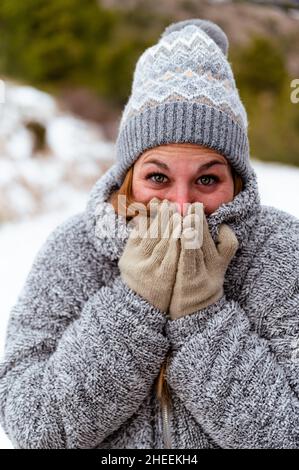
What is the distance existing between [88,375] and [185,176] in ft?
1.73

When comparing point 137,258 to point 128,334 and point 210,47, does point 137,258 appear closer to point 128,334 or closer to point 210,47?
point 128,334

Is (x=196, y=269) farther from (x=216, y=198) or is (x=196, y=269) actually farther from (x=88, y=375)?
(x=88, y=375)

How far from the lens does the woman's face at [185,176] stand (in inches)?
54.3

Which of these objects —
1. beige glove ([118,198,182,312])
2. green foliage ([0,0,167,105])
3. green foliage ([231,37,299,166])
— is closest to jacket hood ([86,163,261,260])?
beige glove ([118,198,182,312])

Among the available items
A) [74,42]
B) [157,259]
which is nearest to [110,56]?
[74,42]

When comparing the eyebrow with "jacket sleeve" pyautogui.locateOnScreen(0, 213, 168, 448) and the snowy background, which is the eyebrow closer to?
"jacket sleeve" pyautogui.locateOnScreen(0, 213, 168, 448)

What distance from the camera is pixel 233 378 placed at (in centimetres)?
126

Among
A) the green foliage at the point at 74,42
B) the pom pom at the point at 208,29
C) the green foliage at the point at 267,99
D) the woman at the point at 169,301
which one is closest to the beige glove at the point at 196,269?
the woman at the point at 169,301

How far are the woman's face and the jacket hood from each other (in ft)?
0.13

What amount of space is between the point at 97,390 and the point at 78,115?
4.25 m

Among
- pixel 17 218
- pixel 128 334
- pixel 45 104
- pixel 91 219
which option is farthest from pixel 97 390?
pixel 45 104

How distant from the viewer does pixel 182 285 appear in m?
1.26

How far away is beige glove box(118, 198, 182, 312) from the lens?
1.27 m

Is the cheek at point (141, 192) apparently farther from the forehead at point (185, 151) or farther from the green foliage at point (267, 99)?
the green foliage at point (267, 99)
